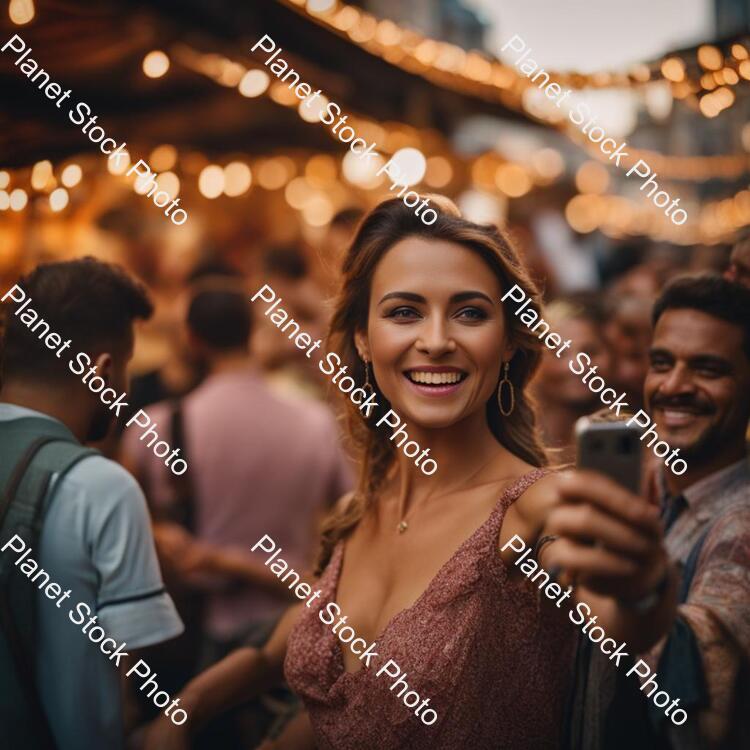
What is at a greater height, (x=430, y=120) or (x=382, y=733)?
(x=430, y=120)

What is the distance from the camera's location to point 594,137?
15.7 feet

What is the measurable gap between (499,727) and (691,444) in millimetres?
952

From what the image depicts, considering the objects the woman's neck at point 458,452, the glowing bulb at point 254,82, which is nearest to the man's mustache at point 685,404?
the woman's neck at point 458,452

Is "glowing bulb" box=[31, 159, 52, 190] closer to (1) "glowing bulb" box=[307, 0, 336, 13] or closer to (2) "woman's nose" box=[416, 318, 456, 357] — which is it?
(2) "woman's nose" box=[416, 318, 456, 357]

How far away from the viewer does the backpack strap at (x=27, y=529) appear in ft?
6.25

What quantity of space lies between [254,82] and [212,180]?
3.87 feet

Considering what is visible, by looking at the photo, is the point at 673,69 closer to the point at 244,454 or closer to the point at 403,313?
the point at 403,313

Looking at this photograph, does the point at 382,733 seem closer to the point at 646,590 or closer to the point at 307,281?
the point at 646,590

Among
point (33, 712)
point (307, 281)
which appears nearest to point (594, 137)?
point (307, 281)

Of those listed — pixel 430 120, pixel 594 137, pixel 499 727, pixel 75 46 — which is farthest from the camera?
pixel 430 120

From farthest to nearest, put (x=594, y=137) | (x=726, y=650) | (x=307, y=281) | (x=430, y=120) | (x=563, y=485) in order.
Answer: (x=430, y=120), (x=307, y=281), (x=594, y=137), (x=726, y=650), (x=563, y=485)

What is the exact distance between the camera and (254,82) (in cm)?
457

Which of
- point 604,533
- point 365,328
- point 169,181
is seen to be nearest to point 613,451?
point 604,533

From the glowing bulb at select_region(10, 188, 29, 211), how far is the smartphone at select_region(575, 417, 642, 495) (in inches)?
81.8
